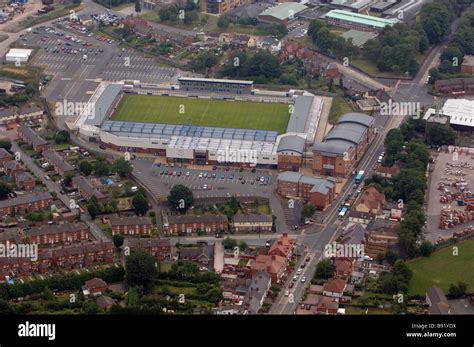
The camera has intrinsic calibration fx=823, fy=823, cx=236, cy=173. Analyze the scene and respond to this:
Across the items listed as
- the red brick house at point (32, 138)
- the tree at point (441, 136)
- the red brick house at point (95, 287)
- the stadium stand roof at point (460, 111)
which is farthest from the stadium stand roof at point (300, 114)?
the red brick house at point (95, 287)

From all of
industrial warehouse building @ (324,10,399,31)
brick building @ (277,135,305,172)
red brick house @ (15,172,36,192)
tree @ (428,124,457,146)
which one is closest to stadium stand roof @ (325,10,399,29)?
industrial warehouse building @ (324,10,399,31)

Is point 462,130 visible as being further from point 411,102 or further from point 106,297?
point 106,297

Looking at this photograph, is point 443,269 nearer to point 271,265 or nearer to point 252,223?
point 271,265

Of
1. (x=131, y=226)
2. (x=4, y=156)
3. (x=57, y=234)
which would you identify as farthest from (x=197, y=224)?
(x=4, y=156)

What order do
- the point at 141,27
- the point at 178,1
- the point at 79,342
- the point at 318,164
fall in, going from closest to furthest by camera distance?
1. the point at 79,342
2. the point at 318,164
3. the point at 141,27
4. the point at 178,1

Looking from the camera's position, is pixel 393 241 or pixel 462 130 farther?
pixel 462 130

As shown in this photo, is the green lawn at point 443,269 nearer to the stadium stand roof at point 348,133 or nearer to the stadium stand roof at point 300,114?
the stadium stand roof at point 348,133

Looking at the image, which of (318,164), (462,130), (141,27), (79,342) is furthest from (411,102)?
(79,342)
